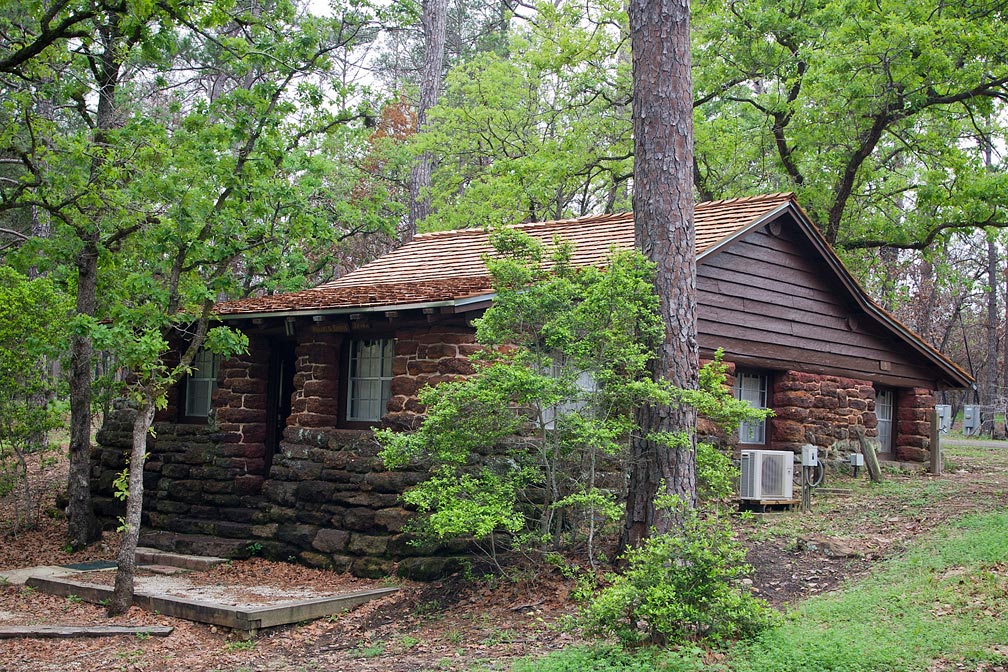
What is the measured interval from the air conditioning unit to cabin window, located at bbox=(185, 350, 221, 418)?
760 centimetres

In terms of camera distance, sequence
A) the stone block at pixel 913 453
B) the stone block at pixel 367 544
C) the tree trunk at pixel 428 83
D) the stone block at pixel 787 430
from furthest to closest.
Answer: the tree trunk at pixel 428 83
the stone block at pixel 913 453
the stone block at pixel 787 430
the stone block at pixel 367 544

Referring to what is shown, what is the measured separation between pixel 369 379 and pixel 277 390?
6.98ft

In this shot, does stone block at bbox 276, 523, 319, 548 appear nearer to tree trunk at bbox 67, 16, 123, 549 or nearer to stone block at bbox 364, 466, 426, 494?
stone block at bbox 364, 466, 426, 494

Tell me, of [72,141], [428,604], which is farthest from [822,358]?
[72,141]

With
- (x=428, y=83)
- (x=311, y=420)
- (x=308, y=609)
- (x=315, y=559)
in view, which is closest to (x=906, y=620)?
(x=308, y=609)

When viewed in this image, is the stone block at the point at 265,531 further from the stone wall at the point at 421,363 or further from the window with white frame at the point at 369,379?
the stone wall at the point at 421,363

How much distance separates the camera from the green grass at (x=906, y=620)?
243 inches

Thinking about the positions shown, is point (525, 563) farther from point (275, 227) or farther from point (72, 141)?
point (72, 141)

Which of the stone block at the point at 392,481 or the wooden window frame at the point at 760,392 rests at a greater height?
the wooden window frame at the point at 760,392

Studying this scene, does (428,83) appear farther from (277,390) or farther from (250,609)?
(250,609)

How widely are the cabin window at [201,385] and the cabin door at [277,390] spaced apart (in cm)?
104

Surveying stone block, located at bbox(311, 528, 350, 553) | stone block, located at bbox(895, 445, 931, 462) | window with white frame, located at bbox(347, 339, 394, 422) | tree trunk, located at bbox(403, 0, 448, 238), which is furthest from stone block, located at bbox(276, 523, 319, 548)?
tree trunk, located at bbox(403, 0, 448, 238)

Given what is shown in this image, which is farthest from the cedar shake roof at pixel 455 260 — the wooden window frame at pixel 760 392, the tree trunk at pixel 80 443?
the wooden window frame at pixel 760 392

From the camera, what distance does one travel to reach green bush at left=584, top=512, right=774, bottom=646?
6684mm
